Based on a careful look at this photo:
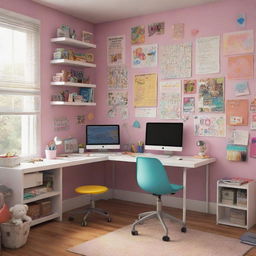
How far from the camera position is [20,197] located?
3629 mm

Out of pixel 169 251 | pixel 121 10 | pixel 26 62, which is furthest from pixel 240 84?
pixel 26 62

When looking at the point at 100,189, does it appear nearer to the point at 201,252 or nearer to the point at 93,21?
the point at 201,252

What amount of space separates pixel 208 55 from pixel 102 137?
1723 millimetres

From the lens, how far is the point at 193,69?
458 centimetres

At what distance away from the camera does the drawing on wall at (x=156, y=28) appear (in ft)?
15.7

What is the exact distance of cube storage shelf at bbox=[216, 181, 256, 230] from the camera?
392 cm

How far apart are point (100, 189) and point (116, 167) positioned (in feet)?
3.89

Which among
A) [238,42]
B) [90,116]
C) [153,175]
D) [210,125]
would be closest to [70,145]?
[90,116]

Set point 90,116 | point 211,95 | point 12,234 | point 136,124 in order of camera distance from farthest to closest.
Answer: point 90,116, point 136,124, point 211,95, point 12,234

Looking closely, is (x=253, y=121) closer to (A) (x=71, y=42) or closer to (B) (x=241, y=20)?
(B) (x=241, y=20)

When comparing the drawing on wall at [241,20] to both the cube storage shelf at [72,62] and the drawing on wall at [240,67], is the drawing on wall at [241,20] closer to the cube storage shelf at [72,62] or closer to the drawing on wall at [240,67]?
the drawing on wall at [240,67]

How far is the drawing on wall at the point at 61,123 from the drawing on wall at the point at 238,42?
7.15 feet

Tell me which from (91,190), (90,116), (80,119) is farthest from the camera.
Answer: (90,116)

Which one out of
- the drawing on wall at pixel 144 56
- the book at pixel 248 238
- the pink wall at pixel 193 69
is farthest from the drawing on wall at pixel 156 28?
the book at pixel 248 238
